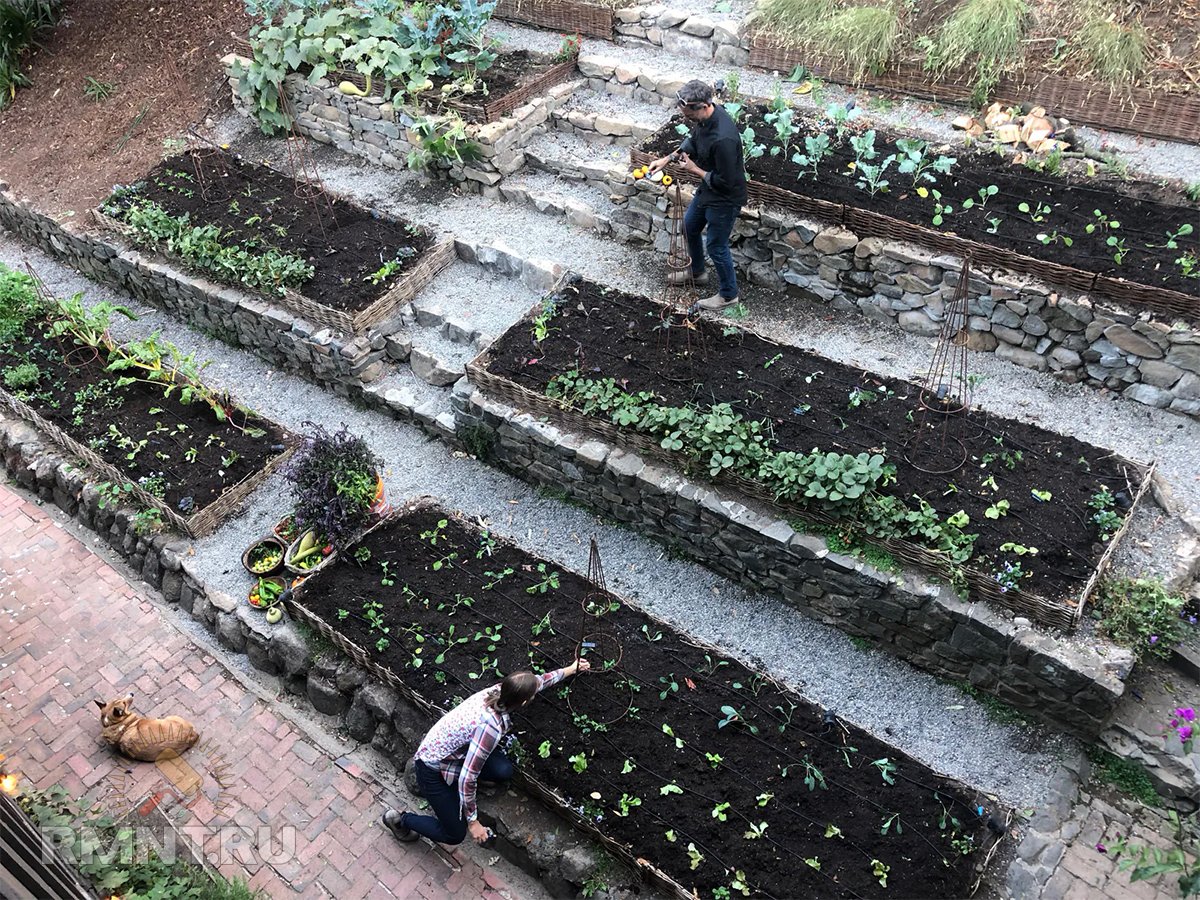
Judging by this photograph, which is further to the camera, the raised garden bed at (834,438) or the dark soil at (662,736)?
the raised garden bed at (834,438)

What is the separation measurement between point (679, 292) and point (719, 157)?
1.43m

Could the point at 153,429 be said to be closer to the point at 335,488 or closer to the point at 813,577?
the point at 335,488

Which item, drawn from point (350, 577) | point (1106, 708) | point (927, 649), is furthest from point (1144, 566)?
point (350, 577)

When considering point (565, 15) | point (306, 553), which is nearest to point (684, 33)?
point (565, 15)

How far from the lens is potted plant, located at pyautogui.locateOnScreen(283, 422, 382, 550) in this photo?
623cm

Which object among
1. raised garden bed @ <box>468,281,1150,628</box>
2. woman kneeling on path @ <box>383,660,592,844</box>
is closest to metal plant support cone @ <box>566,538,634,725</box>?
woman kneeling on path @ <box>383,660,592,844</box>

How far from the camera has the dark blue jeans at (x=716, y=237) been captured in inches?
268

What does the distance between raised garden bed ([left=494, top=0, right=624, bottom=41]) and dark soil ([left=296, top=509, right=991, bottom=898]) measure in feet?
21.4

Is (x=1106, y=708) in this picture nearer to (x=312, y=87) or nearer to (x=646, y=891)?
(x=646, y=891)

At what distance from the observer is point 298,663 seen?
6.01 metres

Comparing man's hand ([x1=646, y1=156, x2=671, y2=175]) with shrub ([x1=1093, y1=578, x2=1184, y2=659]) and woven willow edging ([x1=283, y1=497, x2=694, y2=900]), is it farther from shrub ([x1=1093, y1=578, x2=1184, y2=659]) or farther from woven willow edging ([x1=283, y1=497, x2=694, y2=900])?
shrub ([x1=1093, y1=578, x2=1184, y2=659])

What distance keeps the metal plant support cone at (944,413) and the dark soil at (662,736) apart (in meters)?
1.82

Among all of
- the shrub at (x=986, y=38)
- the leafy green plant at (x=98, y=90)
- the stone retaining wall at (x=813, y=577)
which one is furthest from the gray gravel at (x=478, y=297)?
the leafy green plant at (x=98, y=90)

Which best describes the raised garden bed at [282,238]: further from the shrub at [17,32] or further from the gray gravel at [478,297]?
the shrub at [17,32]
